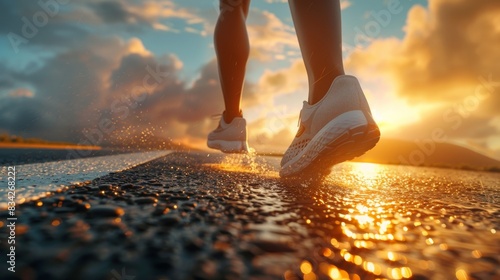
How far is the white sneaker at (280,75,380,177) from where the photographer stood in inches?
67.0

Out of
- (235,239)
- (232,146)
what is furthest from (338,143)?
(232,146)

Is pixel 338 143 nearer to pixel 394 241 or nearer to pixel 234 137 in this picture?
pixel 394 241

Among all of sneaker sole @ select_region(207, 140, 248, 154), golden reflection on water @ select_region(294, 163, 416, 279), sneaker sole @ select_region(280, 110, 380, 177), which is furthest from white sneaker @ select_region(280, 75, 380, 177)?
sneaker sole @ select_region(207, 140, 248, 154)

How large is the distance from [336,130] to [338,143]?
2.8 inches

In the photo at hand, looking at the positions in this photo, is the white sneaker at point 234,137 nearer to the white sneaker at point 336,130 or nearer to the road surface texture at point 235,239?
the white sneaker at point 336,130

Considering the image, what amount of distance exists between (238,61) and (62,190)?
243 cm

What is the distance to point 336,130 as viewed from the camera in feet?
5.57

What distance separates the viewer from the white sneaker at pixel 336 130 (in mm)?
1701

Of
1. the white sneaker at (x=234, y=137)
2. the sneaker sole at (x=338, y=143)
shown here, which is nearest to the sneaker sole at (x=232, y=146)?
the white sneaker at (x=234, y=137)

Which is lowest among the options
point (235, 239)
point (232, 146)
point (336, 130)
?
point (235, 239)

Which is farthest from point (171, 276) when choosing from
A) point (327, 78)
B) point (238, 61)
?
point (238, 61)

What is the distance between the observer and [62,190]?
1107mm

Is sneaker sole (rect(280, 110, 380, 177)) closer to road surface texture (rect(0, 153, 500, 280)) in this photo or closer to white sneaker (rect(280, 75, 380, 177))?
white sneaker (rect(280, 75, 380, 177))

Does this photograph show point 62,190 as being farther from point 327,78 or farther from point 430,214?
point 327,78
